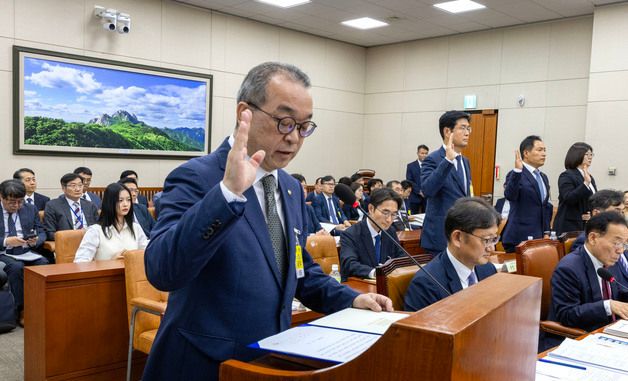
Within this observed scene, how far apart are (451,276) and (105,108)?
257 inches

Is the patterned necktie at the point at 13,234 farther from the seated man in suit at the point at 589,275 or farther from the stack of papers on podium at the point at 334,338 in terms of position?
the stack of papers on podium at the point at 334,338

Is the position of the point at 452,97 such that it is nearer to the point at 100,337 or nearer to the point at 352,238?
the point at 352,238

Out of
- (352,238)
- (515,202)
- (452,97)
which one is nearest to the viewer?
(352,238)

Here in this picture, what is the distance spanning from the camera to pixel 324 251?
380 cm

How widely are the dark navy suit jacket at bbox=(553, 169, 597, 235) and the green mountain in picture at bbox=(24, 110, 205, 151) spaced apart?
5.53m

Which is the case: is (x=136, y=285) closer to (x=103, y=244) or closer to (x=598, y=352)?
(x=103, y=244)

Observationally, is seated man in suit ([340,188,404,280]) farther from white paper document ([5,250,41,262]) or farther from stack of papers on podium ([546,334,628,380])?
white paper document ([5,250,41,262])

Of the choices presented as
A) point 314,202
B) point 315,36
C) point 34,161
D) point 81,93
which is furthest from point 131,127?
point 315,36

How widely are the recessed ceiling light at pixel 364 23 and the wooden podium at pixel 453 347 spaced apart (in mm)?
8578

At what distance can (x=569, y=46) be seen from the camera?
8.40 metres

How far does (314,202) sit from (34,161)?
3.65 m

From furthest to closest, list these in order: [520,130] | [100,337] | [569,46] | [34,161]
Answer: [520,130]
[569,46]
[34,161]
[100,337]

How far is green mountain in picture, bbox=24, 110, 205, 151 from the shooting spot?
700cm

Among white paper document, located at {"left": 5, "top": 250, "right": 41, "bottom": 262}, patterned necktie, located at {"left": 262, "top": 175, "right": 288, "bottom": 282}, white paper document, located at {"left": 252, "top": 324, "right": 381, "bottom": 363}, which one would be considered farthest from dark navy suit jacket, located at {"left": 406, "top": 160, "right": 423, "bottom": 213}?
white paper document, located at {"left": 252, "top": 324, "right": 381, "bottom": 363}
